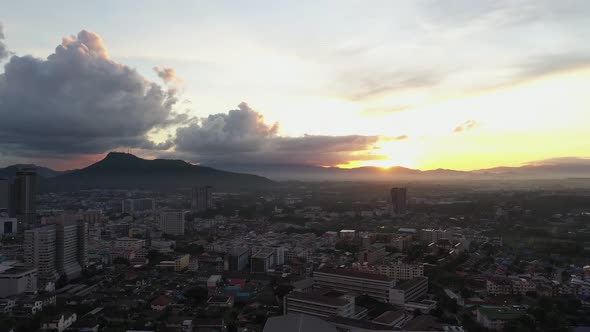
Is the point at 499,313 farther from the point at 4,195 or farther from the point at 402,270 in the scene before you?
the point at 4,195

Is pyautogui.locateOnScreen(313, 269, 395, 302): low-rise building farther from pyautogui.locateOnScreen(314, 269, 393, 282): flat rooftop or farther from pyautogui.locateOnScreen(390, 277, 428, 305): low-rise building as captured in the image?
pyautogui.locateOnScreen(390, 277, 428, 305): low-rise building

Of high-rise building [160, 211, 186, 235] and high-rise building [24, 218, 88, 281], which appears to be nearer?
high-rise building [24, 218, 88, 281]

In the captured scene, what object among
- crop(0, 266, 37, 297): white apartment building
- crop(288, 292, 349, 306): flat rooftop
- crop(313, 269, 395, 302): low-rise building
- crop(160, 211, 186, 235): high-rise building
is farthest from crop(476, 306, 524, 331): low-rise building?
crop(160, 211, 186, 235): high-rise building

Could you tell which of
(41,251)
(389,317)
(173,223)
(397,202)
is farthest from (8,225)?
(397,202)

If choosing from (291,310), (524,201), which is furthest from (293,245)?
(524,201)

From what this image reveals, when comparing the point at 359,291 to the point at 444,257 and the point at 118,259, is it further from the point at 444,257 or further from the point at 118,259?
the point at 118,259

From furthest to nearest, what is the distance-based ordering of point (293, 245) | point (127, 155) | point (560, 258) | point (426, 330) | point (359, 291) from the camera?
point (127, 155) < point (293, 245) < point (560, 258) < point (359, 291) < point (426, 330)

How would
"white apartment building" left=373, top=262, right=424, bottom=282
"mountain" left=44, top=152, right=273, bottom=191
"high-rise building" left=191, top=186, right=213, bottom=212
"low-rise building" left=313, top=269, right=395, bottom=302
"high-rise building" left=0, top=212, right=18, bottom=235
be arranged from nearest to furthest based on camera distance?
"low-rise building" left=313, top=269, right=395, bottom=302 → "white apartment building" left=373, top=262, right=424, bottom=282 → "high-rise building" left=0, top=212, right=18, bottom=235 → "high-rise building" left=191, top=186, right=213, bottom=212 → "mountain" left=44, top=152, right=273, bottom=191
